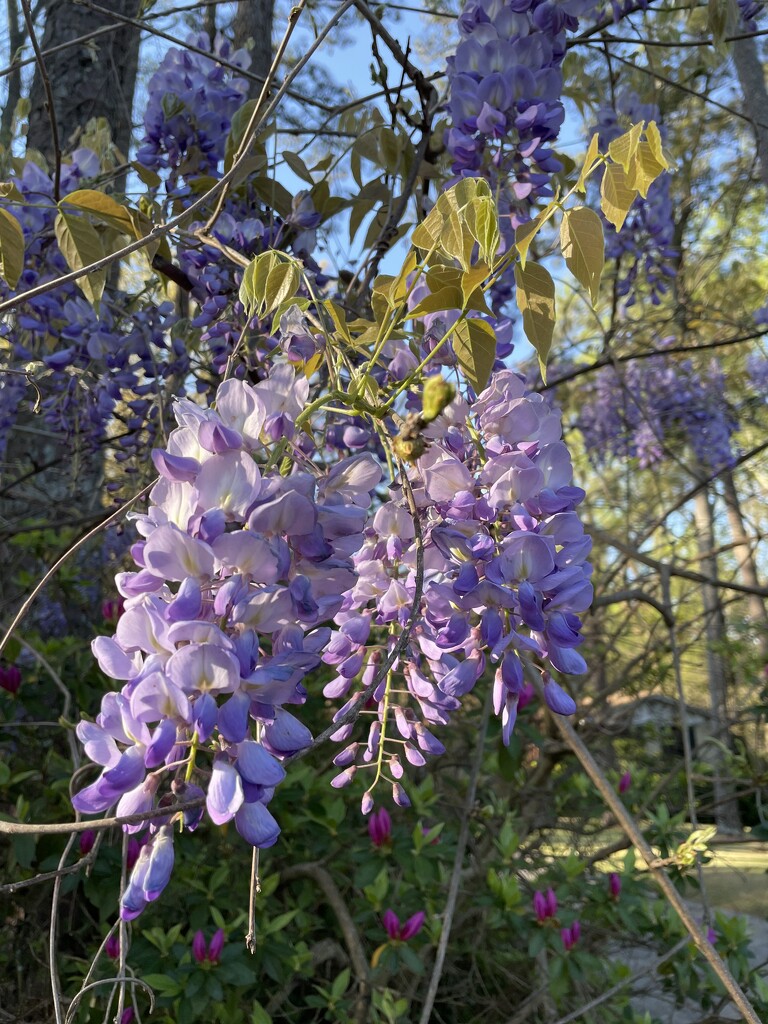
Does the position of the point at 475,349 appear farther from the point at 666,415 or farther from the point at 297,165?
the point at 666,415

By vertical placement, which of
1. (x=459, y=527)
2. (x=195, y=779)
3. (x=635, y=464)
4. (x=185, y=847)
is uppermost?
(x=635, y=464)

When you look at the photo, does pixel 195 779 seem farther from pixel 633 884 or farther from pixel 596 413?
pixel 596 413

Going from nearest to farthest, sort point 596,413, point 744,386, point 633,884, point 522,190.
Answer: point 522,190 < point 633,884 < point 596,413 < point 744,386

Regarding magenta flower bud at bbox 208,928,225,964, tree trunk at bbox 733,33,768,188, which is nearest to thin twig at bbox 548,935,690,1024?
magenta flower bud at bbox 208,928,225,964

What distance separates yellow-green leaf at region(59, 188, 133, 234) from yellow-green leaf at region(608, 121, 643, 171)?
56 cm

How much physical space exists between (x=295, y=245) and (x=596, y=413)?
3839 millimetres

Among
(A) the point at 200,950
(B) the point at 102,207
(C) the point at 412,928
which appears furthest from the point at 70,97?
(C) the point at 412,928

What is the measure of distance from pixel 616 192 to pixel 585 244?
0.07m

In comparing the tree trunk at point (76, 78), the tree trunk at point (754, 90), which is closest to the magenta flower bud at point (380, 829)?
the tree trunk at point (754, 90)

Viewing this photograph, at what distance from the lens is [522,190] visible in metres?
1.21

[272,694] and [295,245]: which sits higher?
[295,245]

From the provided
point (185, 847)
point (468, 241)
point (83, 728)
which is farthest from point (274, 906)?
point (468, 241)

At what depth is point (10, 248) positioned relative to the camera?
919 mm

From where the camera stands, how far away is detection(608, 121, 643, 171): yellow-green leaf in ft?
2.42
